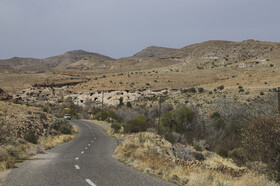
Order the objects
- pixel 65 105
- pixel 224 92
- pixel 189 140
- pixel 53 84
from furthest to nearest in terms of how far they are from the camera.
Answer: pixel 53 84 < pixel 65 105 < pixel 224 92 < pixel 189 140

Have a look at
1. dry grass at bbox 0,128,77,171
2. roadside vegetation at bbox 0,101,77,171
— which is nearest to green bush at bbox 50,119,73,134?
roadside vegetation at bbox 0,101,77,171

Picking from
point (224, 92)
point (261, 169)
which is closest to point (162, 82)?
point (224, 92)

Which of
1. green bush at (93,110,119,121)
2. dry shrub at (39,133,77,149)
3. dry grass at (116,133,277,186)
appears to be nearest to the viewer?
dry grass at (116,133,277,186)

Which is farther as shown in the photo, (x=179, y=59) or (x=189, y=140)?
(x=179, y=59)

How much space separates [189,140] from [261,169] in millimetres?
27485

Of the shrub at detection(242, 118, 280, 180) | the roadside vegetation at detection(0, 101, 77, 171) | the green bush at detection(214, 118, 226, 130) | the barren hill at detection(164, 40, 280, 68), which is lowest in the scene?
the green bush at detection(214, 118, 226, 130)

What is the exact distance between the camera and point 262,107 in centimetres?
4788

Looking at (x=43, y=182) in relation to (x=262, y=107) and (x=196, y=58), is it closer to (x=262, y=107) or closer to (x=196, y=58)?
(x=262, y=107)

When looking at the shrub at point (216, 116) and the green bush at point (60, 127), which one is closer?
the green bush at point (60, 127)

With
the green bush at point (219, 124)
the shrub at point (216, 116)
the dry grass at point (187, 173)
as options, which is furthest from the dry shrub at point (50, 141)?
the shrub at point (216, 116)

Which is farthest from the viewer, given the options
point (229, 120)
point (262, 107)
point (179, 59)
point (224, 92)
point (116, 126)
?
point (179, 59)

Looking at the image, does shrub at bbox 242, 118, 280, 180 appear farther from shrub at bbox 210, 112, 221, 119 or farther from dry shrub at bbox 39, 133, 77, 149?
shrub at bbox 210, 112, 221, 119

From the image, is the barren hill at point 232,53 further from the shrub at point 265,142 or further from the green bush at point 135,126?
the shrub at point 265,142

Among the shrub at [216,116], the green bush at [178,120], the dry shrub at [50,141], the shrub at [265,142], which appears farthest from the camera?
the shrub at [216,116]
